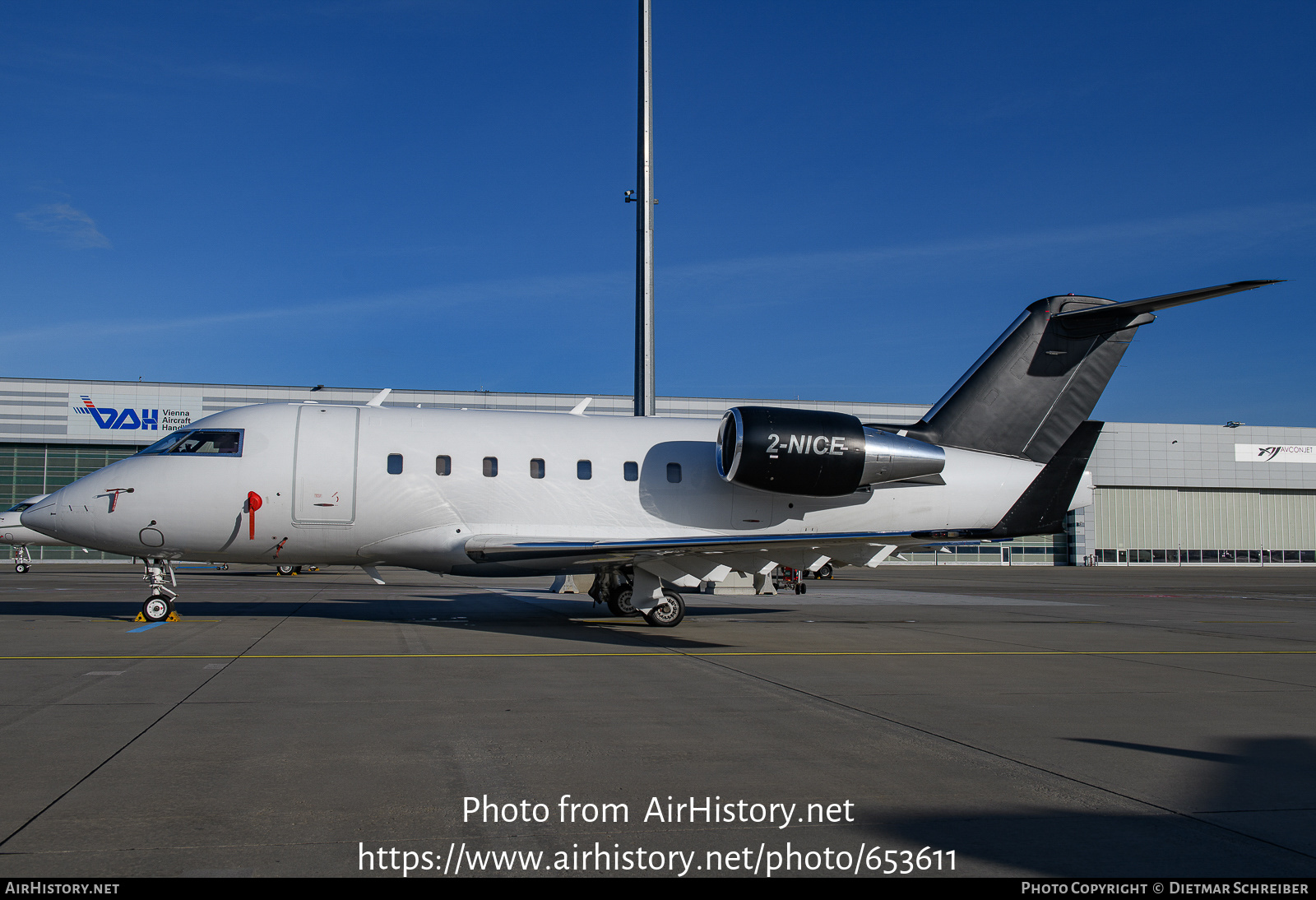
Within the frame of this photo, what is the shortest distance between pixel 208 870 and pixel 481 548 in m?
11.1

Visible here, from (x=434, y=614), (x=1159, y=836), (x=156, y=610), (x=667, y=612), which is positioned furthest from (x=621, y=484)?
(x=1159, y=836)

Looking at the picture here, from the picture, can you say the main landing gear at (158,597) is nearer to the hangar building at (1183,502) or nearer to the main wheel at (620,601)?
the main wheel at (620,601)

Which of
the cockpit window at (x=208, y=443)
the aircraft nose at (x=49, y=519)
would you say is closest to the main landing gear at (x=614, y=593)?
the cockpit window at (x=208, y=443)

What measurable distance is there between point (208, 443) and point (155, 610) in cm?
323

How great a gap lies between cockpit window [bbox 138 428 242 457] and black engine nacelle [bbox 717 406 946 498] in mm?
8536

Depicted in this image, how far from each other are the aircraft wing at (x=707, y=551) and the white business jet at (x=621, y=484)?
0.13 ft

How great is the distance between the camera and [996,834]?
4.96 m

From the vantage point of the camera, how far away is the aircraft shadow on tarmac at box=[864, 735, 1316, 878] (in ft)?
14.8

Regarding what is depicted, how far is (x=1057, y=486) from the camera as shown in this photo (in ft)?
53.8

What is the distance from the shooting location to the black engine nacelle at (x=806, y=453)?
1533 centimetres

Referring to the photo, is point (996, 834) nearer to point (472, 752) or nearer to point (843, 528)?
point (472, 752)

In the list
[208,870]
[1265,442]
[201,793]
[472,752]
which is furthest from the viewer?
[1265,442]

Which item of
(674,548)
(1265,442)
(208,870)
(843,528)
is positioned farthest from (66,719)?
(1265,442)

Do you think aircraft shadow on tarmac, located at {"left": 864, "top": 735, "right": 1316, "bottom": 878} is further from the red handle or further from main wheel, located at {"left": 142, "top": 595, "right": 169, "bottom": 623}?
main wheel, located at {"left": 142, "top": 595, "right": 169, "bottom": 623}
